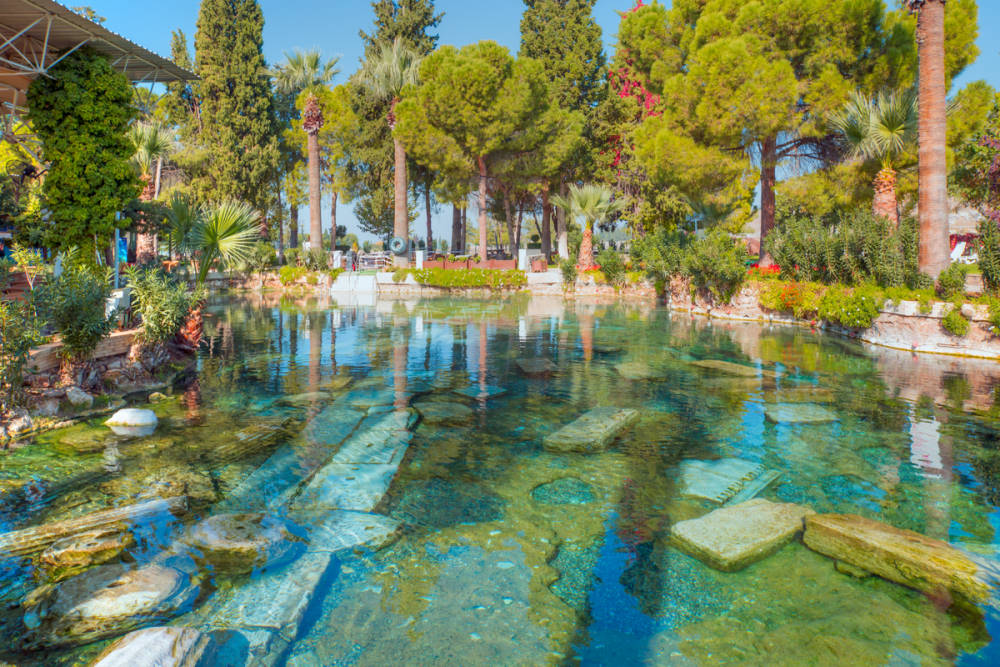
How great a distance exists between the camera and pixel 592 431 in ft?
21.1

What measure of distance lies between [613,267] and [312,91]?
2091 centimetres

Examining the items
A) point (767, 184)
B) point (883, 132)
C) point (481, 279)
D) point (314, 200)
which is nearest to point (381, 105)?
point (314, 200)

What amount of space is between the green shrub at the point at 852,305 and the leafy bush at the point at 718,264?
3.11 m

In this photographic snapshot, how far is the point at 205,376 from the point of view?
378 inches

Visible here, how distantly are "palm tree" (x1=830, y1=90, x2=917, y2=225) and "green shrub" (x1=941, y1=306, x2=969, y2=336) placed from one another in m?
4.43

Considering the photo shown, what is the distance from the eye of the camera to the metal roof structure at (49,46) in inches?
358

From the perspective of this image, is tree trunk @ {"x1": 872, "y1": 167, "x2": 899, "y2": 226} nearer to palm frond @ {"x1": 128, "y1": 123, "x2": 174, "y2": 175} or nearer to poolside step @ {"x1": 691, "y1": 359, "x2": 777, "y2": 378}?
poolside step @ {"x1": 691, "y1": 359, "x2": 777, "y2": 378}

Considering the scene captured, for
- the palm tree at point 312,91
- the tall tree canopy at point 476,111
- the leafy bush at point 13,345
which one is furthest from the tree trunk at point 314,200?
the leafy bush at point 13,345

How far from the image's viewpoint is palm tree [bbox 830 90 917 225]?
46.6 ft

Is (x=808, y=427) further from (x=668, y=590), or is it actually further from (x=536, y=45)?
(x=536, y=45)

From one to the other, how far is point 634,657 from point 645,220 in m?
27.2

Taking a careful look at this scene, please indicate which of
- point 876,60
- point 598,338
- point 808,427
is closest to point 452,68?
point 876,60

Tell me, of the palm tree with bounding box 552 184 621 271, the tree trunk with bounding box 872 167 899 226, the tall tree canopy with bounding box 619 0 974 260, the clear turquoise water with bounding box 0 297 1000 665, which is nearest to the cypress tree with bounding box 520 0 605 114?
the palm tree with bounding box 552 184 621 271

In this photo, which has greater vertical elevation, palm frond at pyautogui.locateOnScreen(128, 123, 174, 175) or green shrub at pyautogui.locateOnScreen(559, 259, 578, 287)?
palm frond at pyautogui.locateOnScreen(128, 123, 174, 175)
